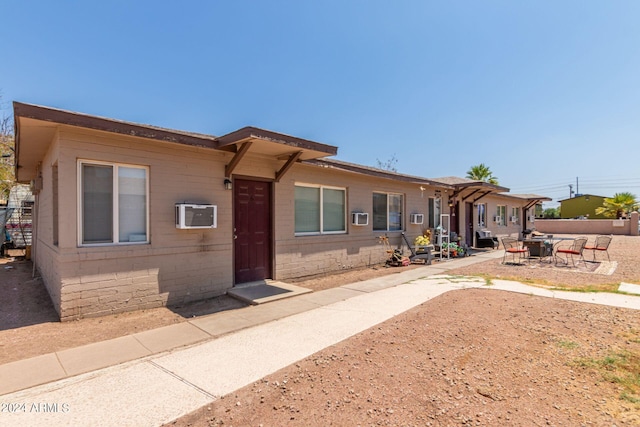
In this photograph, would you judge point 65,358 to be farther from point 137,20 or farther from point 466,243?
point 466,243

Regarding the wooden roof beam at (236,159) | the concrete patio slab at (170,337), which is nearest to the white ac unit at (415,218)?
the wooden roof beam at (236,159)

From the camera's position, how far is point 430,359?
Result: 11.0ft

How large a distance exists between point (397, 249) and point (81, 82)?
1303cm

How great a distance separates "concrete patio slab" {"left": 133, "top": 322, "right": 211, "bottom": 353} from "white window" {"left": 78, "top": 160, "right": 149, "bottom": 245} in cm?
178

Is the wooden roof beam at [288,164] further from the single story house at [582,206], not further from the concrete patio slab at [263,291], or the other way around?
the single story house at [582,206]

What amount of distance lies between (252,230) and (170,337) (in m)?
3.19

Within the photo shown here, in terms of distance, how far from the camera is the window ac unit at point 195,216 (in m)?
5.55

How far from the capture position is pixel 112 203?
5.11 meters

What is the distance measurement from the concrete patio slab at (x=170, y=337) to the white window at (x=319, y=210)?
3.92m

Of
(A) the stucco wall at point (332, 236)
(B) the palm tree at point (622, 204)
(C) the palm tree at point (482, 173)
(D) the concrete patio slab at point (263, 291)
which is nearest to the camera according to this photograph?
(D) the concrete patio slab at point (263, 291)

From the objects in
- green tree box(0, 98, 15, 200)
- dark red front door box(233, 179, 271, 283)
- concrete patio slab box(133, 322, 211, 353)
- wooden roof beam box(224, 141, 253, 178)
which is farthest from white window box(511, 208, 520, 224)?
green tree box(0, 98, 15, 200)

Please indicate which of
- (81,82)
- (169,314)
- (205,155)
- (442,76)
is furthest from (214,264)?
(442,76)

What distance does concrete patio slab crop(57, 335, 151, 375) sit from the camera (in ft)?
10.9

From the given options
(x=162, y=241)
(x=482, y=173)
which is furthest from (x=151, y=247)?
(x=482, y=173)
